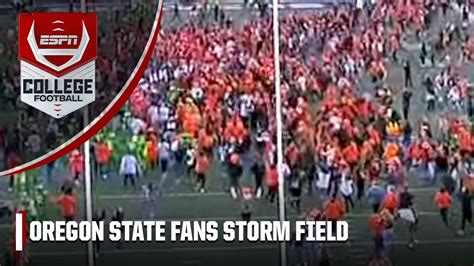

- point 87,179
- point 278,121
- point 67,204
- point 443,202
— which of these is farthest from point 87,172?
point 443,202

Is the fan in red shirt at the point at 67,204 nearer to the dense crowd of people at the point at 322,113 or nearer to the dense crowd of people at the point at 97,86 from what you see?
the dense crowd of people at the point at 322,113

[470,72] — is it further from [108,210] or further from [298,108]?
[108,210]

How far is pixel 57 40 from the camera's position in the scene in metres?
4.54

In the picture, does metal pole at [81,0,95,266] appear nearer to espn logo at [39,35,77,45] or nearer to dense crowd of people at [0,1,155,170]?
dense crowd of people at [0,1,155,170]

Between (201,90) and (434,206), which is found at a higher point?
(201,90)

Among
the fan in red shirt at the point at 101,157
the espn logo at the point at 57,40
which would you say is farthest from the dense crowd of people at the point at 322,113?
the espn logo at the point at 57,40

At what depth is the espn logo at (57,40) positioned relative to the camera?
4.54 m

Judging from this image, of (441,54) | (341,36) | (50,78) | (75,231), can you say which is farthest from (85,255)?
(441,54)

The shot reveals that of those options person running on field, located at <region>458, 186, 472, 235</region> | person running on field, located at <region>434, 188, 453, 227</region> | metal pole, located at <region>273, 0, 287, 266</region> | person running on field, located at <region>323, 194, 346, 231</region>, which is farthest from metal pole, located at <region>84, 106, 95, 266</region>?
person running on field, located at <region>458, 186, 472, 235</region>

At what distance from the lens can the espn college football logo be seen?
4.53 meters

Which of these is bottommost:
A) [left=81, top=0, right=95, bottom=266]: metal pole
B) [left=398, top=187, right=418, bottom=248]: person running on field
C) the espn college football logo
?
[left=398, top=187, right=418, bottom=248]: person running on field

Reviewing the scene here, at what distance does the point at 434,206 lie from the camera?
15.0 feet

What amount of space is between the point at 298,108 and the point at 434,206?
0.69 meters

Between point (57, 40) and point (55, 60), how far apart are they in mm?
84
